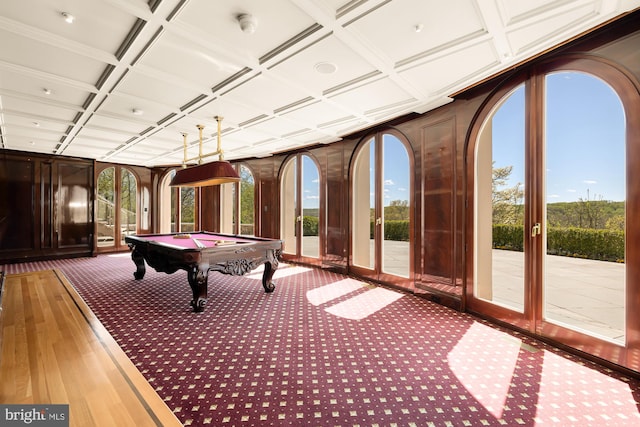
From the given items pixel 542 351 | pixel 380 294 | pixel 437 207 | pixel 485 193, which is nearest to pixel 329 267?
pixel 380 294

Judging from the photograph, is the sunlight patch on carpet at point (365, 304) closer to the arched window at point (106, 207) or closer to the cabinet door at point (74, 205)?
the cabinet door at point (74, 205)

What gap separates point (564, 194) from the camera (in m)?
2.99

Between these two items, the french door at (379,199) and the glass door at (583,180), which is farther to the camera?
the french door at (379,199)

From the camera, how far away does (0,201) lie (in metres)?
6.88

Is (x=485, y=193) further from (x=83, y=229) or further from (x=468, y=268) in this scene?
(x=83, y=229)

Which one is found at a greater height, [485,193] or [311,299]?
[485,193]

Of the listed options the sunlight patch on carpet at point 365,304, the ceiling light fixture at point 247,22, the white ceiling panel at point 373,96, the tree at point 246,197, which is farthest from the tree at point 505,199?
the tree at point 246,197

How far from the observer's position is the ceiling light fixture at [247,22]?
2289 millimetres

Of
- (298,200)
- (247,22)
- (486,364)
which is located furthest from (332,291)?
(247,22)

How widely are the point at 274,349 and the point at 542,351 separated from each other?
2492mm

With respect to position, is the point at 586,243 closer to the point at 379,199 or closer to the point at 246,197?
the point at 379,199

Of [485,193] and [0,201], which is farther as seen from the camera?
[0,201]

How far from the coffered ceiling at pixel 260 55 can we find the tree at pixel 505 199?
4.00ft

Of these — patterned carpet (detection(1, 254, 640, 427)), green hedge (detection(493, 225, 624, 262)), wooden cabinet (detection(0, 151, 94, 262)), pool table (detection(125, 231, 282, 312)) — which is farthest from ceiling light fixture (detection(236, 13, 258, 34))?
wooden cabinet (detection(0, 151, 94, 262))
